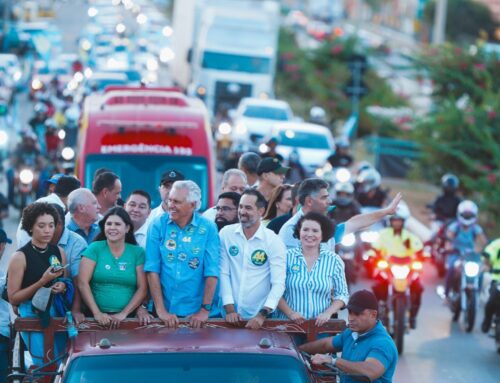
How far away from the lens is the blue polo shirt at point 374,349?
346 inches

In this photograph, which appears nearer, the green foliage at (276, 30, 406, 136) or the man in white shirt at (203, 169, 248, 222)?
the man in white shirt at (203, 169, 248, 222)

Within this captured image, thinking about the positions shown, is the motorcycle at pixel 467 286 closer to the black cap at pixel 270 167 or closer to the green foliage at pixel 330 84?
the black cap at pixel 270 167

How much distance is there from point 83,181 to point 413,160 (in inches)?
803

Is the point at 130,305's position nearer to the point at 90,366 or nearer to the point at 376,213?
the point at 90,366

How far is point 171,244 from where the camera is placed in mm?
9805

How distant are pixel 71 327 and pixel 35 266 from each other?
0.79 m

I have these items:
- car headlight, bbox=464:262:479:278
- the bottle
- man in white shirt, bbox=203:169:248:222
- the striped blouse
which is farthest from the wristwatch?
car headlight, bbox=464:262:479:278

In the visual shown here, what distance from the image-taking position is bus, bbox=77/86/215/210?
16266 mm

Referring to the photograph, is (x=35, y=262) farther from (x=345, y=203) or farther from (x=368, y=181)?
(x=368, y=181)

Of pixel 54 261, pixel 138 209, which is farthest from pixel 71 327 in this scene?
pixel 138 209

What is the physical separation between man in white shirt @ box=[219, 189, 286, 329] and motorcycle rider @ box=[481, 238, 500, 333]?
609 centimetres

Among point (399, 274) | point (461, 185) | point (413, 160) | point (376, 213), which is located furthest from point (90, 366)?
point (413, 160)

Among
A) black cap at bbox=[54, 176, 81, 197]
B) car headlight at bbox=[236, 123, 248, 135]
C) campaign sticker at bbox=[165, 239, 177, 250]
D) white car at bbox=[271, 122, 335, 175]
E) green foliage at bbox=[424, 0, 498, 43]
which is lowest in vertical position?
campaign sticker at bbox=[165, 239, 177, 250]

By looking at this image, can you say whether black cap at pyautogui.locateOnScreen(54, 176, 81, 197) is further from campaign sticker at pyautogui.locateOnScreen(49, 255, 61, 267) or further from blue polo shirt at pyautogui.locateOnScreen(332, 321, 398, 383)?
blue polo shirt at pyautogui.locateOnScreen(332, 321, 398, 383)
